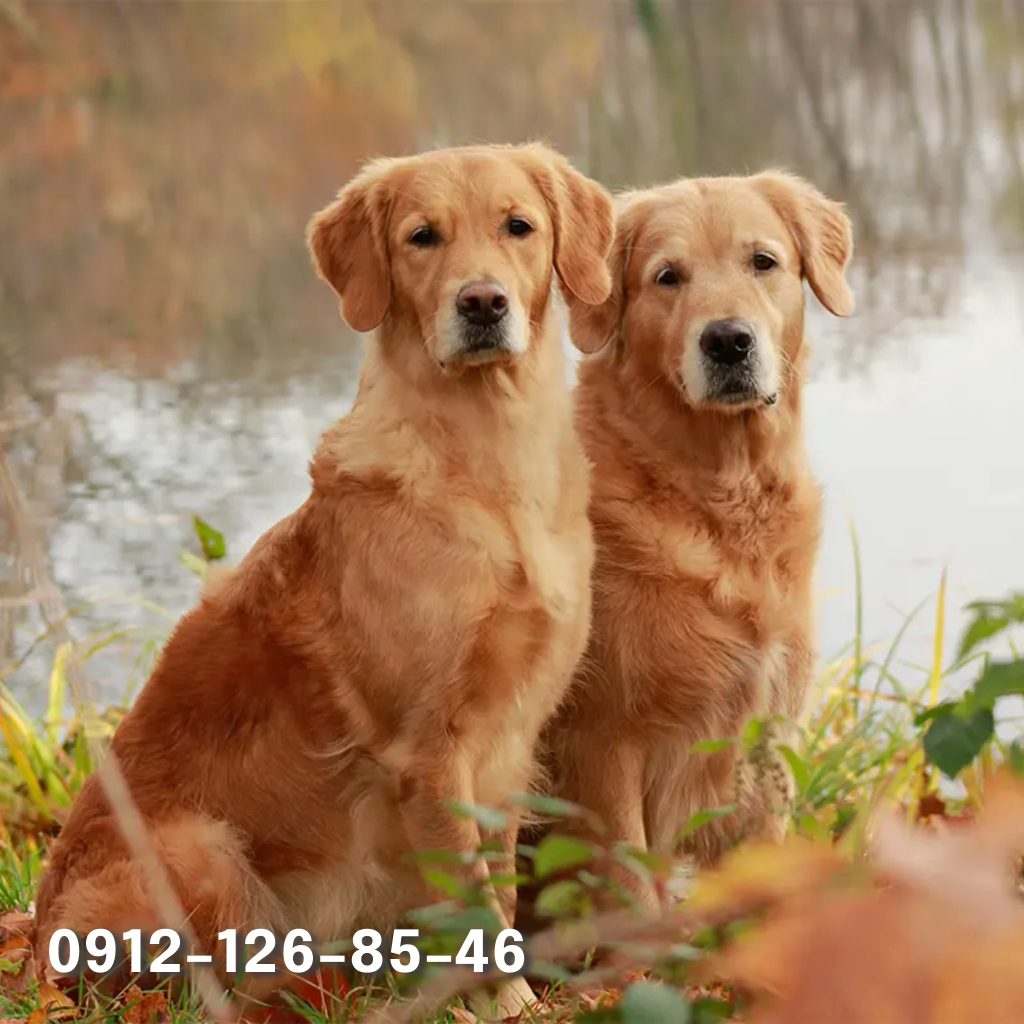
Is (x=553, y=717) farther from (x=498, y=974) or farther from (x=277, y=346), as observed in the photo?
(x=277, y=346)

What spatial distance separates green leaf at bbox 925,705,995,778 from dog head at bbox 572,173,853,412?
1.31 meters

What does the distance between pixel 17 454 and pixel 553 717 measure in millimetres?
3720

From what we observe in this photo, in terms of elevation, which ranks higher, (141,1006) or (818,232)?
(818,232)

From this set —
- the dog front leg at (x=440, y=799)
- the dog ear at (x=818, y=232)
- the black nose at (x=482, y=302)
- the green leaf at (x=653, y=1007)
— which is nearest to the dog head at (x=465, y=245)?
the black nose at (x=482, y=302)

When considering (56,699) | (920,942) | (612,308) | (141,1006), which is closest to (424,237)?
(612,308)

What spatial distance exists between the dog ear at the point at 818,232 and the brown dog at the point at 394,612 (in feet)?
1.27

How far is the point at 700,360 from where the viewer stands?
108 inches

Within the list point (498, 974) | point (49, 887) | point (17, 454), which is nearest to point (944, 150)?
point (17, 454)

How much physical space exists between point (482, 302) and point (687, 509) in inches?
23.6

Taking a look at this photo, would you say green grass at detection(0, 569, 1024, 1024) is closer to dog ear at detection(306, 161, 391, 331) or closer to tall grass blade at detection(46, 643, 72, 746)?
tall grass blade at detection(46, 643, 72, 746)

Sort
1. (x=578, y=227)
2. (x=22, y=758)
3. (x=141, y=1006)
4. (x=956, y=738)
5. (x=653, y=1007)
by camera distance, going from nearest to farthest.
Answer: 1. (x=653, y=1007)
2. (x=956, y=738)
3. (x=141, y=1006)
4. (x=578, y=227)
5. (x=22, y=758)

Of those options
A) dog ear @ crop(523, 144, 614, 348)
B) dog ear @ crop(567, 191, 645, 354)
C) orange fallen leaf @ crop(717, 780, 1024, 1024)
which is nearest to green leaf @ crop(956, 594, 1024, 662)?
orange fallen leaf @ crop(717, 780, 1024, 1024)

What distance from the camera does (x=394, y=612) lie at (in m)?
2.61

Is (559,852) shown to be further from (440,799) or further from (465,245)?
(465,245)
